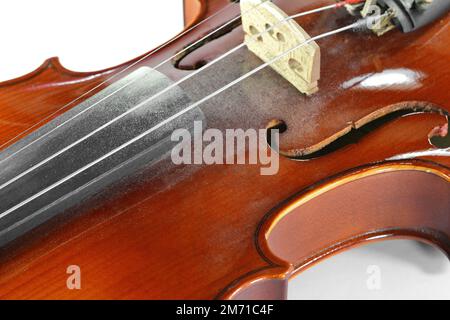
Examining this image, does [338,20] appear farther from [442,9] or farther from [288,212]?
[288,212]

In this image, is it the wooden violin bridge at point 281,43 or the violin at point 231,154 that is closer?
the violin at point 231,154

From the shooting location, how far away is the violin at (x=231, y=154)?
3.93 ft

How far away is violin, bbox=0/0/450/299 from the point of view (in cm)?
120

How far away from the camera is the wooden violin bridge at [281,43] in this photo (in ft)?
4.37

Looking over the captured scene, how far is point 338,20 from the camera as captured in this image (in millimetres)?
1474

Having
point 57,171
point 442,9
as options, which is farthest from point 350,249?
point 57,171

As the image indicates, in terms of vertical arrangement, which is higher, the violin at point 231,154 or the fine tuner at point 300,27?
the fine tuner at point 300,27

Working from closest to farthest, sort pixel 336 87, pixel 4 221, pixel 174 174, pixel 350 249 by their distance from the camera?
pixel 4 221, pixel 174 174, pixel 336 87, pixel 350 249

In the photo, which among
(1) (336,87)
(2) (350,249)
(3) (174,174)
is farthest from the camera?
(2) (350,249)

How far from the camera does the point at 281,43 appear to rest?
1.37m

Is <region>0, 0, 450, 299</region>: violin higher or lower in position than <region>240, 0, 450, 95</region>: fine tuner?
lower

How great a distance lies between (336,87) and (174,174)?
0.34 metres
